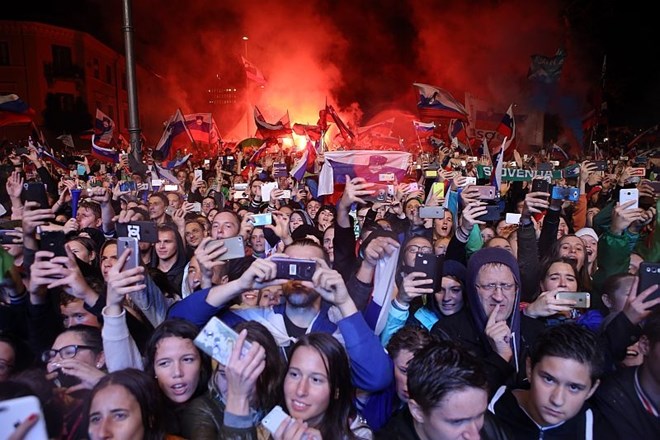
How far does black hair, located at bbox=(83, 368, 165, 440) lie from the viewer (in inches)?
81.0

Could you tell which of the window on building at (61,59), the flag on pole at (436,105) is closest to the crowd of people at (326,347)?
the flag on pole at (436,105)

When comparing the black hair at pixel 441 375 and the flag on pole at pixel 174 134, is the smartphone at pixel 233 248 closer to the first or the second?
the black hair at pixel 441 375

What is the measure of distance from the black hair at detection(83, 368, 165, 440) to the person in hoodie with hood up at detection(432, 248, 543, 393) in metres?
1.60

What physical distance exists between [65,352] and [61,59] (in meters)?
41.0

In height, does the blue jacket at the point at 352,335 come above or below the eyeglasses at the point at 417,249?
below

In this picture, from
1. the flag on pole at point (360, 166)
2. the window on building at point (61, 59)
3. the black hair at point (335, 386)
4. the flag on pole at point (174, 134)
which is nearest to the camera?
the black hair at point (335, 386)

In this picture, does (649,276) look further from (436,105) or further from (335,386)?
(436,105)

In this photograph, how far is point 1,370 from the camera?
243cm

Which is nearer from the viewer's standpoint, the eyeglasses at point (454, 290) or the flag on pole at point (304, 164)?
the eyeglasses at point (454, 290)

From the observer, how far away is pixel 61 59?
3725cm

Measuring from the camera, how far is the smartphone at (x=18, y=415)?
133 cm

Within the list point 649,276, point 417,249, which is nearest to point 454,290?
point 417,249

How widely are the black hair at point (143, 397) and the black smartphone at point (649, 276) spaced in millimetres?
2362

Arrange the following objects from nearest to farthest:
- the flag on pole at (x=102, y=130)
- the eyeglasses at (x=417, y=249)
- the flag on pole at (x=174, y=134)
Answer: the eyeglasses at (x=417, y=249) → the flag on pole at (x=174, y=134) → the flag on pole at (x=102, y=130)
